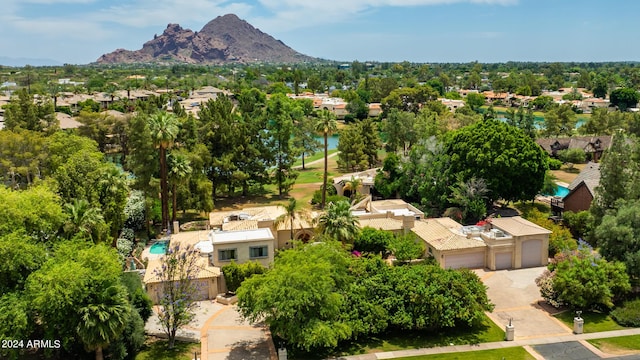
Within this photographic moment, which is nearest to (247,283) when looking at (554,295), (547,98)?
(554,295)

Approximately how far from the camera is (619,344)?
2905cm

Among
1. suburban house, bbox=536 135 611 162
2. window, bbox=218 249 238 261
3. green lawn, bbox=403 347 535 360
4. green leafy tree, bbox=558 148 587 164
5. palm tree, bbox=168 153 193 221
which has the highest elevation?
palm tree, bbox=168 153 193 221

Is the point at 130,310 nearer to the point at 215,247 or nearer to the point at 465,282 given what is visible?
the point at 215,247

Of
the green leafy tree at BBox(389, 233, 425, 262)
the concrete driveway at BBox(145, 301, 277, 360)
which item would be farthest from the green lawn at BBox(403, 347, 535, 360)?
the green leafy tree at BBox(389, 233, 425, 262)

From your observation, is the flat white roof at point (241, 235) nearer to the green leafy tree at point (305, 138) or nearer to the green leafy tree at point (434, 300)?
the green leafy tree at point (434, 300)

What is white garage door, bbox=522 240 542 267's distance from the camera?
39.6 m

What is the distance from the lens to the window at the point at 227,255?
35.9m

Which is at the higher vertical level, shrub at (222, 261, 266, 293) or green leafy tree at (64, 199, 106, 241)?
green leafy tree at (64, 199, 106, 241)

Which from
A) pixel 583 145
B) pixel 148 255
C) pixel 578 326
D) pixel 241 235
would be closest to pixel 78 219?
pixel 148 255

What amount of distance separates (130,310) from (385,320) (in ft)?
43.6

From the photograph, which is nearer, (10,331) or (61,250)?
(10,331)

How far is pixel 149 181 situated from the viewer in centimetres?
4703

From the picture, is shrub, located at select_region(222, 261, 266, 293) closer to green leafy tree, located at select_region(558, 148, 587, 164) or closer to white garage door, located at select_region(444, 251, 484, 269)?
white garage door, located at select_region(444, 251, 484, 269)

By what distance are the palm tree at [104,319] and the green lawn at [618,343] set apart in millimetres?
24733
